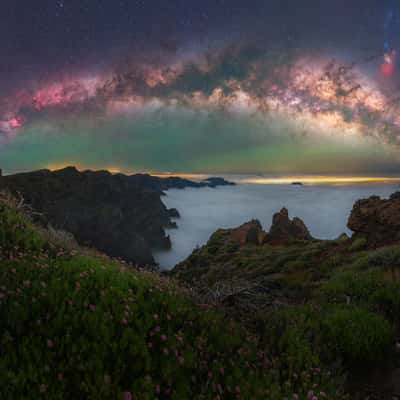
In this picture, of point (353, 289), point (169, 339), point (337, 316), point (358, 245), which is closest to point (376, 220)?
point (358, 245)

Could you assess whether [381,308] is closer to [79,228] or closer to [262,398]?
[262,398]

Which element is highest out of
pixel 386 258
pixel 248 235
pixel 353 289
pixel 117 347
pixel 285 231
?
pixel 117 347

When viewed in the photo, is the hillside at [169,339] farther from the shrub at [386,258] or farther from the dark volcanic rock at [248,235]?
the dark volcanic rock at [248,235]

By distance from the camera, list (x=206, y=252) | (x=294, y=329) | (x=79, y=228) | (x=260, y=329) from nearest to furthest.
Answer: (x=294, y=329), (x=260, y=329), (x=206, y=252), (x=79, y=228)

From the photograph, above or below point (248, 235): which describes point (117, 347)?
above

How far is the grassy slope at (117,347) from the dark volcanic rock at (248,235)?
26652 millimetres

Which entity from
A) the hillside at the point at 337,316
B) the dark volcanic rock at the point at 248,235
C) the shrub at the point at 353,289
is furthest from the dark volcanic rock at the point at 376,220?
the dark volcanic rock at the point at 248,235

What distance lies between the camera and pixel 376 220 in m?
14.3

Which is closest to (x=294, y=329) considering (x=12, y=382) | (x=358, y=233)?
(x=12, y=382)

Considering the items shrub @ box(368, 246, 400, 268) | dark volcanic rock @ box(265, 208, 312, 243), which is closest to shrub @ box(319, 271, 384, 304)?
shrub @ box(368, 246, 400, 268)

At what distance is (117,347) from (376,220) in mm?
14293

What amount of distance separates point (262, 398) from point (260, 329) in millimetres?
2099

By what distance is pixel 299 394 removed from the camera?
347 cm

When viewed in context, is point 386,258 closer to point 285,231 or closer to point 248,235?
point 285,231
